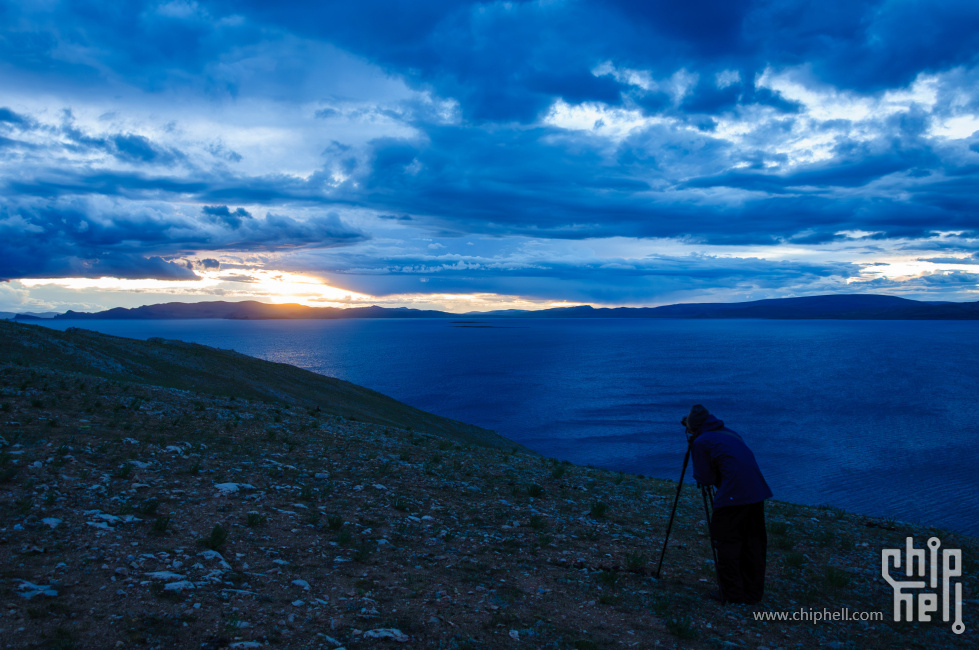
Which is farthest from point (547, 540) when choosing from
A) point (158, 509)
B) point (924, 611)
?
point (158, 509)

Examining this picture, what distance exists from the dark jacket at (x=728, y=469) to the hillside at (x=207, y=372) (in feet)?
83.3

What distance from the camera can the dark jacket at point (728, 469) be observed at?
831cm

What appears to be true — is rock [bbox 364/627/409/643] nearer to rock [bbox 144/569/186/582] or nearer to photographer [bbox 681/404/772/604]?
rock [bbox 144/569/186/582]

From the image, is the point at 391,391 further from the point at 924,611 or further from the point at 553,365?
the point at 924,611

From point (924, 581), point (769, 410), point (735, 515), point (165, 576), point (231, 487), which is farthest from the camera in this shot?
point (769, 410)

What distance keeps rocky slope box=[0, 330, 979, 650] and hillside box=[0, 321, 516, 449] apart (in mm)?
18395

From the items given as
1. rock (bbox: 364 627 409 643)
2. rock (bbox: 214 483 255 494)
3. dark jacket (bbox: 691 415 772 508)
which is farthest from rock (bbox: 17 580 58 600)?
dark jacket (bbox: 691 415 772 508)

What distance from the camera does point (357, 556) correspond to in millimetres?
9109

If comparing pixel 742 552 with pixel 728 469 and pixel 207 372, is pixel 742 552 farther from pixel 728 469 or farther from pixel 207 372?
→ pixel 207 372

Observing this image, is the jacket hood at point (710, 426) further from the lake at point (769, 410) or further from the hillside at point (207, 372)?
the lake at point (769, 410)

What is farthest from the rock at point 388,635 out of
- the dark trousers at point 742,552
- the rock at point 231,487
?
the rock at point 231,487

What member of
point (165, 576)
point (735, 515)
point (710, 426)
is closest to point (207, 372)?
point (165, 576)

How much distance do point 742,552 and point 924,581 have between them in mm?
4290

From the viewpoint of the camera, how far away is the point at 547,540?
421 inches
